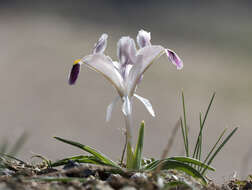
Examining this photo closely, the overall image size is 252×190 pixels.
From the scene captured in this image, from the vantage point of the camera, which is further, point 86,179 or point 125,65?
point 125,65

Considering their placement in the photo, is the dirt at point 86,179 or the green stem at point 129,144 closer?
the dirt at point 86,179

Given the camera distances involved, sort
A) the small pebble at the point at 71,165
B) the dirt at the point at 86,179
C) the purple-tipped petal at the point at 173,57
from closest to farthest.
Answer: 1. the dirt at the point at 86,179
2. the small pebble at the point at 71,165
3. the purple-tipped petal at the point at 173,57

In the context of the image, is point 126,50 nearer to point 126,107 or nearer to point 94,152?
point 126,107

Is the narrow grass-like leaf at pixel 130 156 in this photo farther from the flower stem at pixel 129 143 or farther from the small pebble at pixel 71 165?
the small pebble at pixel 71 165

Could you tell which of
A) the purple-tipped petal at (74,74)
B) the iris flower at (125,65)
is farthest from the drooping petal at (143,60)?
the purple-tipped petal at (74,74)

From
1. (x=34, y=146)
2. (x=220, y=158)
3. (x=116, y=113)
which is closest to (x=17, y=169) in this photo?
(x=34, y=146)

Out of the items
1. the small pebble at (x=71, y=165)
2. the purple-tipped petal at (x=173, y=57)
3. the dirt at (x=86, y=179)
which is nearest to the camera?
the dirt at (x=86, y=179)

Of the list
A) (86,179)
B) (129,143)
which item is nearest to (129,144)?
(129,143)

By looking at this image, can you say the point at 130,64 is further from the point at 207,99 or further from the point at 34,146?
the point at 207,99
